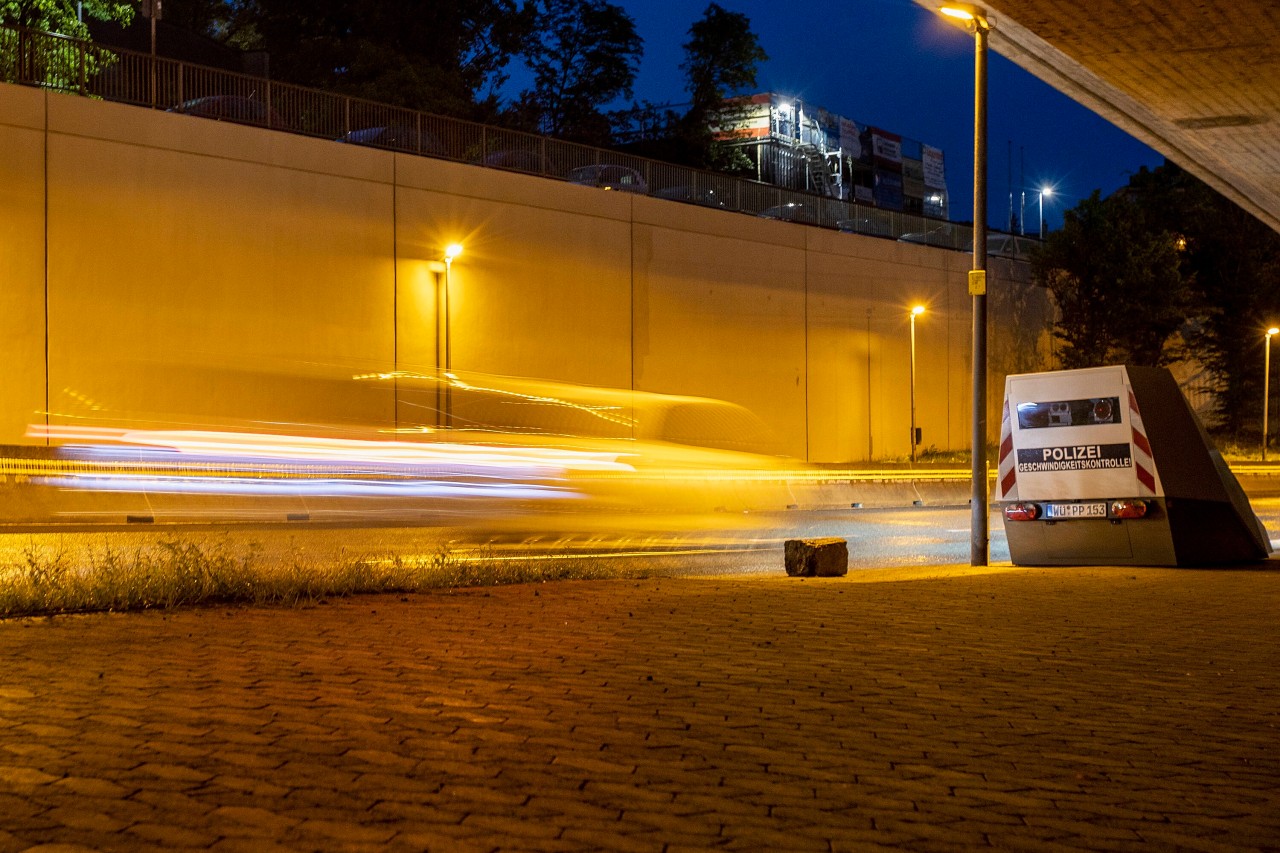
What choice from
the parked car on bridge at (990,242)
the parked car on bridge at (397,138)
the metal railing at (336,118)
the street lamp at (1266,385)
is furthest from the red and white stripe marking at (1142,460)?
the street lamp at (1266,385)

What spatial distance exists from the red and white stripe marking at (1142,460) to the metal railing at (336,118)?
19807 millimetres

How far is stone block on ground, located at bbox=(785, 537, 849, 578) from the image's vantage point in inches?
509

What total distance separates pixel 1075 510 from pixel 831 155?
52657mm

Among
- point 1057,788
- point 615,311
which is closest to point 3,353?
point 615,311

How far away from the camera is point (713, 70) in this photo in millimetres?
52906

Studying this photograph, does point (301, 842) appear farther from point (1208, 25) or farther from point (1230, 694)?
point (1208, 25)

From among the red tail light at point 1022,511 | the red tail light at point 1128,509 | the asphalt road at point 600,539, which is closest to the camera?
the red tail light at point 1128,509

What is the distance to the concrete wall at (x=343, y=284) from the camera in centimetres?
2377

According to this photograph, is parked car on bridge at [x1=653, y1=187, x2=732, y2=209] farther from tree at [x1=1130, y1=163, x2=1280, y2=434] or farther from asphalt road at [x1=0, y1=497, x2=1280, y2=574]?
tree at [x1=1130, y1=163, x2=1280, y2=434]

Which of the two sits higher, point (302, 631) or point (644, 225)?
point (644, 225)

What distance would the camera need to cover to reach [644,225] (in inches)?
1369

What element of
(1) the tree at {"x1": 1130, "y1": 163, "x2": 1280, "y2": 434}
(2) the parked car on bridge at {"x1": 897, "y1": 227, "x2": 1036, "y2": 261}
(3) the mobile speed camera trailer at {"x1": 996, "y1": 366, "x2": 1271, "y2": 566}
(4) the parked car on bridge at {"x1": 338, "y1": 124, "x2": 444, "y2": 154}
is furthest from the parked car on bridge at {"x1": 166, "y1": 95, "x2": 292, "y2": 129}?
(1) the tree at {"x1": 1130, "y1": 163, "x2": 1280, "y2": 434}

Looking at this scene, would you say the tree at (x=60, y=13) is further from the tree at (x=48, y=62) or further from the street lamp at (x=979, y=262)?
the street lamp at (x=979, y=262)

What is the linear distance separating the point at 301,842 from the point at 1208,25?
44.1 feet
